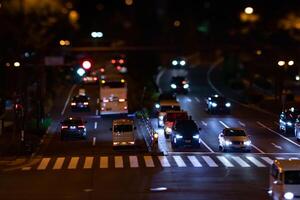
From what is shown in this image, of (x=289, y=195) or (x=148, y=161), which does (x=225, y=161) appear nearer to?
(x=148, y=161)

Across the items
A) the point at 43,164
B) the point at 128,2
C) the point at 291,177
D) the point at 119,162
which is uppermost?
the point at 128,2

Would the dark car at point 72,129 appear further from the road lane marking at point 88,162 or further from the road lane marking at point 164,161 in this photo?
the road lane marking at point 164,161

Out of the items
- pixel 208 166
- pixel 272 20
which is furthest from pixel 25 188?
pixel 272 20

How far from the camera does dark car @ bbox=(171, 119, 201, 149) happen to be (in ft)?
156

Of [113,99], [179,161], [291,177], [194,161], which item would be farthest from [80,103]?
[291,177]

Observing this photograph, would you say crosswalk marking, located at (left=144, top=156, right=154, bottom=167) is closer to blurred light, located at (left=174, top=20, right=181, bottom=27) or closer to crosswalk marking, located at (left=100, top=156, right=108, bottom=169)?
crosswalk marking, located at (left=100, top=156, right=108, bottom=169)

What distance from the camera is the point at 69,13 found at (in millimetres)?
132875

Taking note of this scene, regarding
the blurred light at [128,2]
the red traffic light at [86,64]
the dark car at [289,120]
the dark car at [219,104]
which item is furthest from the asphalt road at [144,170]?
the blurred light at [128,2]

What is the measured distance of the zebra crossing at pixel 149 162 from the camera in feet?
129

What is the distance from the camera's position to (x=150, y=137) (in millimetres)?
52031

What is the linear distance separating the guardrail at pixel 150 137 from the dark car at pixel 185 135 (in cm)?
141

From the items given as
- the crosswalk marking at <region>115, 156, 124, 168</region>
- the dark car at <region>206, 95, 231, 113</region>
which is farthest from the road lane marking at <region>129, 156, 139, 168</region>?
the dark car at <region>206, 95, 231, 113</region>

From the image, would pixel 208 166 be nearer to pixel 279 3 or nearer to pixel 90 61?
pixel 90 61

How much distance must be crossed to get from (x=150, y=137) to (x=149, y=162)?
444 inches
